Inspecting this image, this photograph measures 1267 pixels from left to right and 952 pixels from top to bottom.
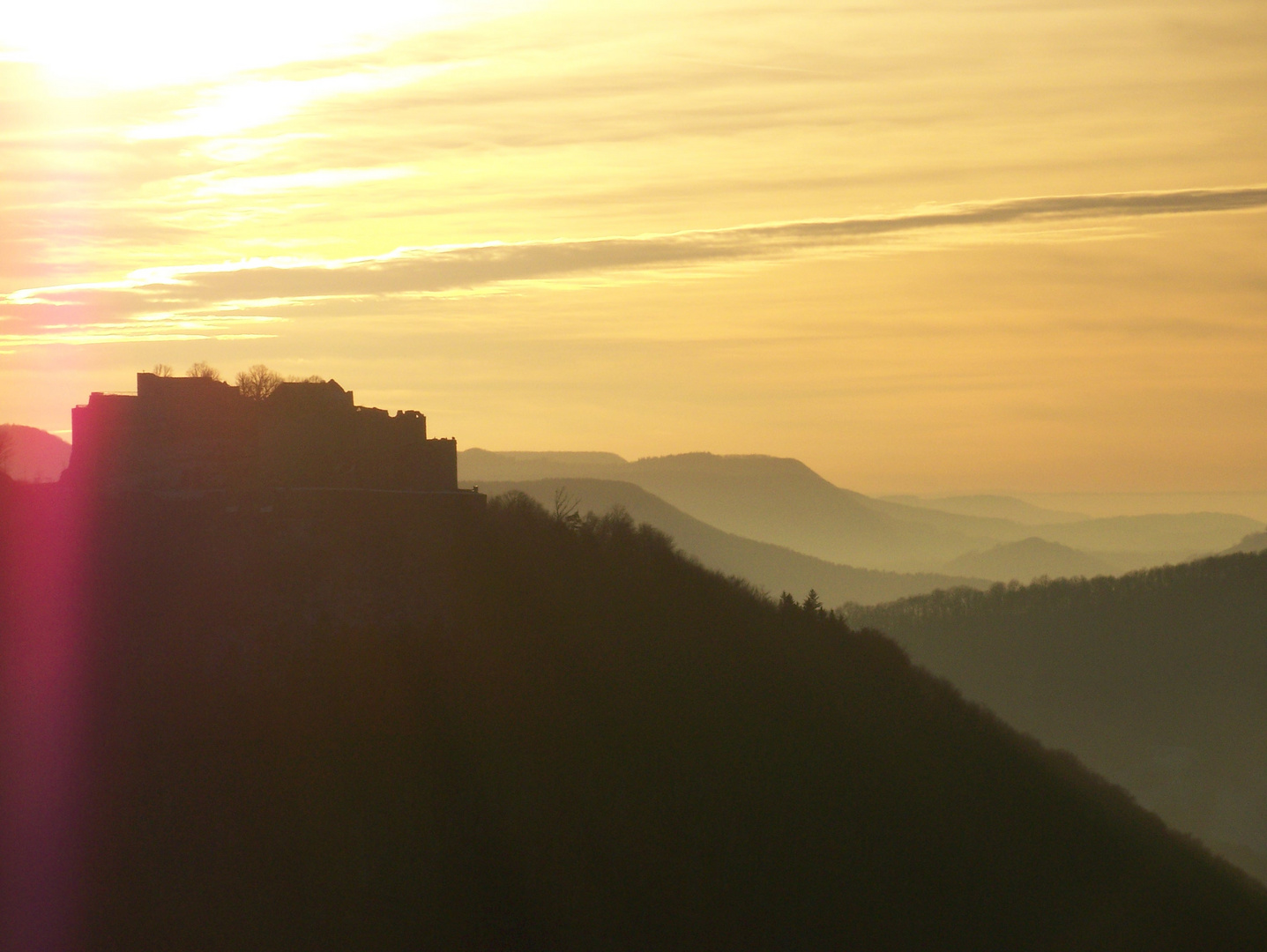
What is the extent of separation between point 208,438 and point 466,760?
16018mm

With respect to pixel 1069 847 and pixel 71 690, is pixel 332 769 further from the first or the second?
pixel 1069 847

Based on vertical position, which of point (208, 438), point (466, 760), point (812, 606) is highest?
→ point (208, 438)

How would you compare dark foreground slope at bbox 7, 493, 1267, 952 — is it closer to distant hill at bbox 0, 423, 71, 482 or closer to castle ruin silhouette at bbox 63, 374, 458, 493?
castle ruin silhouette at bbox 63, 374, 458, 493

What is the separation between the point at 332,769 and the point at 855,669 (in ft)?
113

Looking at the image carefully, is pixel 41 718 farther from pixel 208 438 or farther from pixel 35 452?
pixel 35 452

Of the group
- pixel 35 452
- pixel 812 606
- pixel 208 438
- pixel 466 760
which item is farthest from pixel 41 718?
pixel 35 452

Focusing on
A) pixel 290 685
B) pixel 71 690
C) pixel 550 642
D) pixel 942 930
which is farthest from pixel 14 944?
pixel 942 930

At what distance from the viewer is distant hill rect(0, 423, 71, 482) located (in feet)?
264

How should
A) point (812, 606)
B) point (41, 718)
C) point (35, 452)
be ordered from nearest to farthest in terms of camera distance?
point (41, 718) → point (812, 606) → point (35, 452)

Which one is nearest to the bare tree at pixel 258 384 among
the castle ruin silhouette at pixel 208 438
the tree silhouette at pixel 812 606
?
the castle ruin silhouette at pixel 208 438

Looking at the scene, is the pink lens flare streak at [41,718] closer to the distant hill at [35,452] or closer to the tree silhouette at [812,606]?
the distant hill at [35,452]

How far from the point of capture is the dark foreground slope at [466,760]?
1951 inches

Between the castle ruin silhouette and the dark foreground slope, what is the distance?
1351 mm

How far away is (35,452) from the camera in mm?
125062
